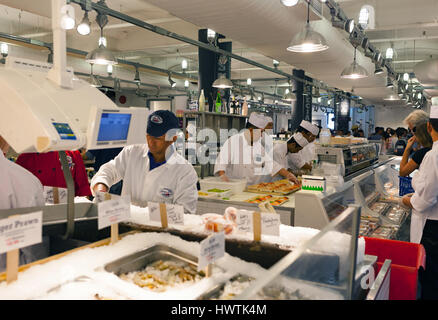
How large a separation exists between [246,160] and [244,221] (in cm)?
342

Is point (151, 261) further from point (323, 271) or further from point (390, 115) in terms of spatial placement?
point (390, 115)

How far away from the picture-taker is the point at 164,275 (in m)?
1.69

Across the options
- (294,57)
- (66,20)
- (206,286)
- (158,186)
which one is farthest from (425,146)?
(294,57)

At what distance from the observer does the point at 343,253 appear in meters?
1.57

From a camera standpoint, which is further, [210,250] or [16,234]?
[210,250]

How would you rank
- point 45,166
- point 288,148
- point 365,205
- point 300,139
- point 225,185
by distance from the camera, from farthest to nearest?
point 288,148 → point 300,139 → point 225,185 → point 365,205 → point 45,166

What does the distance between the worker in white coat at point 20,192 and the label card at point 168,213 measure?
55cm

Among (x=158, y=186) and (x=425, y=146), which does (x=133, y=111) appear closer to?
(x=158, y=186)

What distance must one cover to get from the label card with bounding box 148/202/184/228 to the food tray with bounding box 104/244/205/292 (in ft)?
0.66

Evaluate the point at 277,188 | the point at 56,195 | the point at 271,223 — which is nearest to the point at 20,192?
the point at 56,195

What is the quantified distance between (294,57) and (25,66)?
23.5ft

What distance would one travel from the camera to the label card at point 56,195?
7.57 feet

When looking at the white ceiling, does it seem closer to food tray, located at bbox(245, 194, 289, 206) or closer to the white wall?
food tray, located at bbox(245, 194, 289, 206)

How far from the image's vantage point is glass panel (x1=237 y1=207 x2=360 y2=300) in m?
1.07
